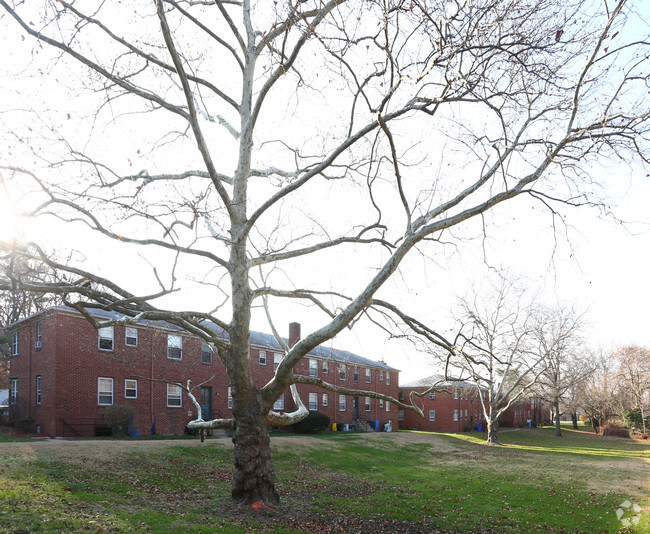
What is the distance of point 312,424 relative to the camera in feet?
110

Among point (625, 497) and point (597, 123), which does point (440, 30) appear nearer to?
point (597, 123)

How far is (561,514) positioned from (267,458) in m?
8.32

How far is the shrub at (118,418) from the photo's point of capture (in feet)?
77.9

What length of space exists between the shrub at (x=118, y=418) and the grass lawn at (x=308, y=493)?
4.71m

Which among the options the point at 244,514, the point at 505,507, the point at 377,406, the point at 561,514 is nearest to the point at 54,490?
the point at 244,514

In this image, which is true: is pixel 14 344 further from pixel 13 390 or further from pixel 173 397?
pixel 173 397

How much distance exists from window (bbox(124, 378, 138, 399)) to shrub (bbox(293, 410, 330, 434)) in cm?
1130

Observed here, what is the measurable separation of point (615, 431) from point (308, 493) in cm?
5093

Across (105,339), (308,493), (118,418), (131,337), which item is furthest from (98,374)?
(308,493)

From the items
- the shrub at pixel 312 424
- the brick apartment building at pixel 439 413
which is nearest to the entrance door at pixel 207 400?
the shrub at pixel 312 424

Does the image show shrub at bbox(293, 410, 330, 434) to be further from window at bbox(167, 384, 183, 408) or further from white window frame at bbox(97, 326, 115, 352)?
white window frame at bbox(97, 326, 115, 352)

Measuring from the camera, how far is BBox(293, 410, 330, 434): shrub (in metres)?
33.3

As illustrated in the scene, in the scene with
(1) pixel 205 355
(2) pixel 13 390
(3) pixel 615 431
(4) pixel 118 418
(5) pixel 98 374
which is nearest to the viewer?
(4) pixel 118 418

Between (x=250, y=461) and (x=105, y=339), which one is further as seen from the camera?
(x=105, y=339)
